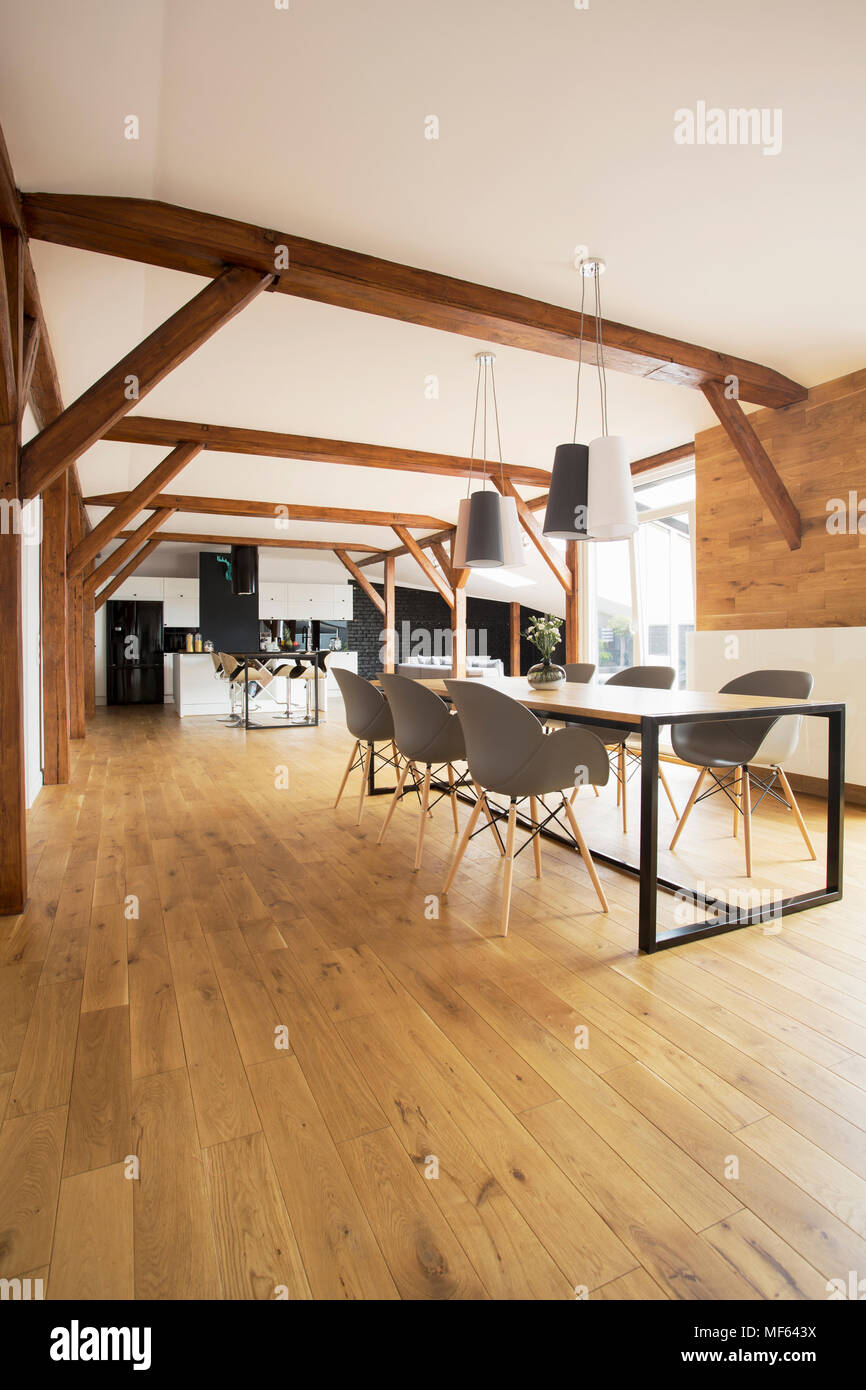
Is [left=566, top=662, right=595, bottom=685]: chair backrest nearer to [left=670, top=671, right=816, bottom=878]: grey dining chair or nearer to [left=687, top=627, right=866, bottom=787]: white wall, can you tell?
[left=687, top=627, right=866, bottom=787]: white wall

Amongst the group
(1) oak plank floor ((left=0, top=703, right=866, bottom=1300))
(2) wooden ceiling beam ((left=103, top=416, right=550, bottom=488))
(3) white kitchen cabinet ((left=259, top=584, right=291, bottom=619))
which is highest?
(2) wooden ceiling beam ((left=103, top=416, right=550, bottom=488))

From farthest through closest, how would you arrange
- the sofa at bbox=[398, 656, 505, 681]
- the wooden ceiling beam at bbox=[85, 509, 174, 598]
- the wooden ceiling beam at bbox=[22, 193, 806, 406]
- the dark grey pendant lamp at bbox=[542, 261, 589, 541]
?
1. the sofa at bbox=[398, 656, 505, 681]
2. the wooden ceiling beam at bbox=[85, 509, 174, 598]
3. the dark grey pendant lamp at bbox=[542, 261, 589, 541]
4. the wooden ceiling beam at bbox=[22, 193, 806, 406]

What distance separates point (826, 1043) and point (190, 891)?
222cm

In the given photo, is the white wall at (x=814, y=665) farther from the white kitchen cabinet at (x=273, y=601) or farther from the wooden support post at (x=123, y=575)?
the white kitchen cabinet at (x=273, y=601)

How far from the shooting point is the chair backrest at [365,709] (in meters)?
3.60

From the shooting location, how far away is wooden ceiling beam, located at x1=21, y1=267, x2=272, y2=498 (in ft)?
9.14

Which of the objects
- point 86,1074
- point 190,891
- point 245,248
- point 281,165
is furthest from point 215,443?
point 86,1074

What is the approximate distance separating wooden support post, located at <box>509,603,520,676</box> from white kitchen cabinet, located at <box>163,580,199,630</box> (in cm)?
584

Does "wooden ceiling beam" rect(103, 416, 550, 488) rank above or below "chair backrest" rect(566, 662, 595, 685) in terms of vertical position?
above

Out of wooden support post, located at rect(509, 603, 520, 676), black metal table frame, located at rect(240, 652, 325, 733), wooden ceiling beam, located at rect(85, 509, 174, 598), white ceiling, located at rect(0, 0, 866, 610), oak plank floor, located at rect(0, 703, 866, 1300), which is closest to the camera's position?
oak plank floor, located at rect(0, 703, 866, 1300)

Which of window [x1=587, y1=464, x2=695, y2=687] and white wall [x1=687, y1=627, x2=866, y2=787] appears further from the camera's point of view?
window [x1=587, y1=464, x2=695, y2=687]

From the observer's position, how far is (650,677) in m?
4.09

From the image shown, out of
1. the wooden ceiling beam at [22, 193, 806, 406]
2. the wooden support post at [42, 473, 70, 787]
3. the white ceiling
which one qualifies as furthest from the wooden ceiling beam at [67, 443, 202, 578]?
the wooden ceiling beam at [22, 193, 806, 406]

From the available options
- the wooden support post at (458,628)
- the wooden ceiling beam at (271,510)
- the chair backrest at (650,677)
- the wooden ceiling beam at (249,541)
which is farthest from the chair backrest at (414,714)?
the wooden ceiling beam at (249,541)
